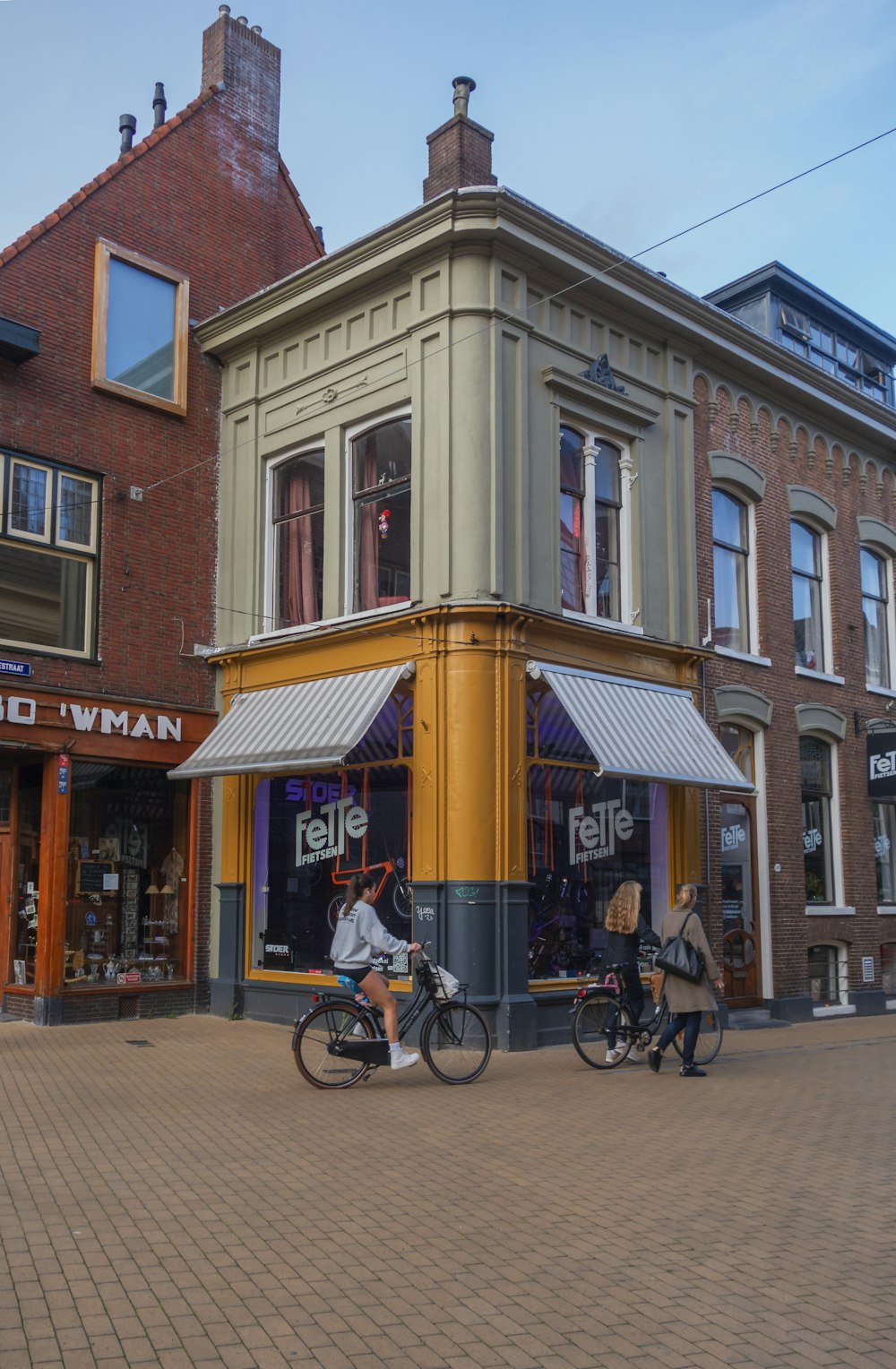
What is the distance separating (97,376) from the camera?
15039 mm

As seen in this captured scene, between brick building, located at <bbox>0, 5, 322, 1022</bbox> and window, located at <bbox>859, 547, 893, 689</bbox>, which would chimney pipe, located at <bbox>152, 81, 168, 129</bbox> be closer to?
brick building, located at <bbox>0, 5, 322, 1022</bbox>

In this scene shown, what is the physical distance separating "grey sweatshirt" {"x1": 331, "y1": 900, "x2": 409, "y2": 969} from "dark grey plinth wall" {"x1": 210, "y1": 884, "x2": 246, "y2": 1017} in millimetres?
4934

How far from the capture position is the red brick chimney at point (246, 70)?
58.4ft

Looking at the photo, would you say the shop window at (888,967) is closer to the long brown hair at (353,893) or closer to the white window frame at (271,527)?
the white window frame at (271,527)

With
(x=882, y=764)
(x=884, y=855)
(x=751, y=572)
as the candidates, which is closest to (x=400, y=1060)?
(x=751, y=572)

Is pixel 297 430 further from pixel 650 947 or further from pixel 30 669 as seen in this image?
pixel 650 947

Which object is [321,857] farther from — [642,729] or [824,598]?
[824,598]

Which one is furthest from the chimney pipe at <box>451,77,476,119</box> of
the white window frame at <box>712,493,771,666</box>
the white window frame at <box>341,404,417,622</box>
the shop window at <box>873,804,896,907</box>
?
the shop window at <box>873,804,896,907</box>

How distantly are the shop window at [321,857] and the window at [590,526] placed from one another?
10.2 feet

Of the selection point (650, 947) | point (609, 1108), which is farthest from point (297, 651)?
point (609, 1108)

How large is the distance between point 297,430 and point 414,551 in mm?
3064

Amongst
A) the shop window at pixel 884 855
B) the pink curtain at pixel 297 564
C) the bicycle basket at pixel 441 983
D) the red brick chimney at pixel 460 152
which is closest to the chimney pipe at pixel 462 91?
the red brick chimney at pixel 460 152

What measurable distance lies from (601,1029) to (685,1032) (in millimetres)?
781

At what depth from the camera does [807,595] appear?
1864cm
